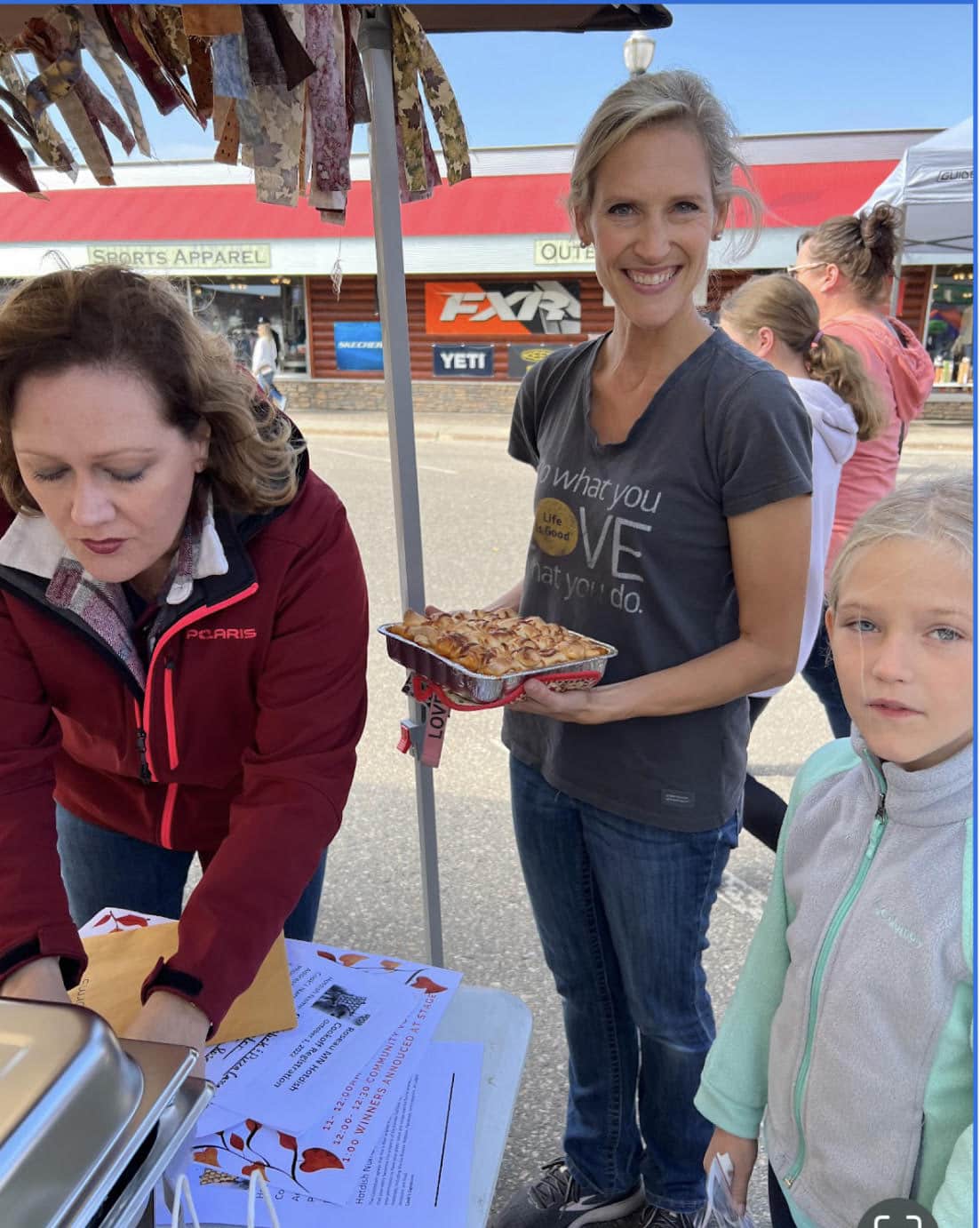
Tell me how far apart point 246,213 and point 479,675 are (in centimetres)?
1406

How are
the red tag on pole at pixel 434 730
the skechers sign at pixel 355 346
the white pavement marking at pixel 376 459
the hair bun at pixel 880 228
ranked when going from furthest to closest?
the skechers sign at pixel 355 346 → the white pavement marking at pixel 376 459 → the hair bun at pixel 880 228 → the red tag on pole at pixel 434 730

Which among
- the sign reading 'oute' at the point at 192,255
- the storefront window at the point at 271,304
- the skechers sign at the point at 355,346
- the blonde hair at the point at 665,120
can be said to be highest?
the sign reading 'oute' at the point at 192,255

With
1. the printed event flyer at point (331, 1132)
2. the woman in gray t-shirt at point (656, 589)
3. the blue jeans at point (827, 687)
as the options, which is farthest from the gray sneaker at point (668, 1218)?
the blue jeans at point (827, 687)

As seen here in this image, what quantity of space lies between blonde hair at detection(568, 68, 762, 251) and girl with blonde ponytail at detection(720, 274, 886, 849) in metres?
1.01

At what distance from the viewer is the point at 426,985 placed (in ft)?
4.20

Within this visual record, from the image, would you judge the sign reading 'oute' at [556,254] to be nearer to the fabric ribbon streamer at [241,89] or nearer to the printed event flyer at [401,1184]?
the fabric ribbon streamer at [241,89]

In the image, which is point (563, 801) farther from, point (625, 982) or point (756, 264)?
point (756, 264)

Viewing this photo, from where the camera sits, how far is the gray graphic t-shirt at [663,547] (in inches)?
51.9

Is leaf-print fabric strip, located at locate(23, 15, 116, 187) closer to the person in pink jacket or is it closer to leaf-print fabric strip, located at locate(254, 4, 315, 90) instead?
leaf-print fabric strip, located at locate(254, 4, 315, 90)

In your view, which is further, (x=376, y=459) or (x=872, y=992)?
(x=376, y=459)

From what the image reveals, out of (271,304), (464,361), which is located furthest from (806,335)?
(271,304)

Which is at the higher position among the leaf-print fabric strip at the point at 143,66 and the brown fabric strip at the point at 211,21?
the leaf-print fabric strip at the point at 143,66

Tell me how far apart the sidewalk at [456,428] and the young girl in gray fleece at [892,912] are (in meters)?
10.8

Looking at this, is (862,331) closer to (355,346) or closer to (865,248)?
(865,248)
